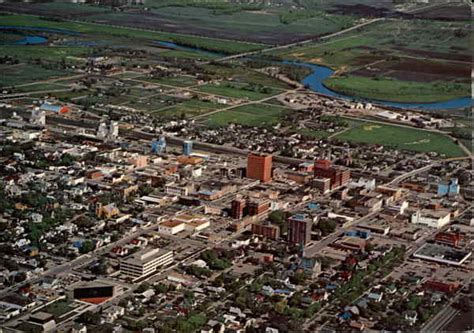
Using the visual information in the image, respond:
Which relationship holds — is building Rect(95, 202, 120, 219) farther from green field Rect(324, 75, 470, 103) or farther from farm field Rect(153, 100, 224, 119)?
green field Rect(324, 75, 470, 103)

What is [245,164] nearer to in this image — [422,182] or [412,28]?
[422,182]

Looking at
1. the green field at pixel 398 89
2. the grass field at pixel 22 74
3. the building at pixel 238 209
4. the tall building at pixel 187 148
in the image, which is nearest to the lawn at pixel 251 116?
the tall building at pixel 187 148

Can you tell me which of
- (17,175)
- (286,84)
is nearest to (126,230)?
(17,175)

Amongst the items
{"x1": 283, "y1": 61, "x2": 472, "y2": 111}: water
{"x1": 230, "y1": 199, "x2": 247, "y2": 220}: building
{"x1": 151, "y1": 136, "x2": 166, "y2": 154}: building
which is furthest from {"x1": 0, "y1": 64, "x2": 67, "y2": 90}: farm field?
{"x1": 230, "y1": 199, "x2": 247, "y2": 220}: building

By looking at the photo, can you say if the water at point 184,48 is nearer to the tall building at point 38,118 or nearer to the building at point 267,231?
the tall building at point 38,118

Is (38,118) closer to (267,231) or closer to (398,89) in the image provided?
(267,231)

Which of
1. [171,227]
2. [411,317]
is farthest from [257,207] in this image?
[411,317]
